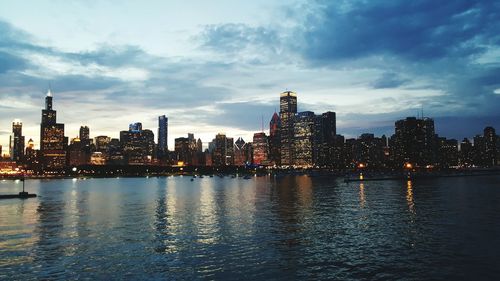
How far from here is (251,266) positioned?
2903 centimetres

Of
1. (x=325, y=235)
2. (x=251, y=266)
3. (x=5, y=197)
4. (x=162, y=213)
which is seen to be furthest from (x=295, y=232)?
(x=5, y=197)

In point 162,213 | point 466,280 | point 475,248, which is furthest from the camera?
point 162,213

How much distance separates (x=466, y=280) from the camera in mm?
25266

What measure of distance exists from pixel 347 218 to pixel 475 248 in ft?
71.1

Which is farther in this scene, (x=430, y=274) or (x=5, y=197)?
(x=5, y=197)

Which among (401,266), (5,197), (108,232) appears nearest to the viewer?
(401,266)

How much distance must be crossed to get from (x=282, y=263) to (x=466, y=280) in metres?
12.0

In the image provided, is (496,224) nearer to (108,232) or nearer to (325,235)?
(325,235)

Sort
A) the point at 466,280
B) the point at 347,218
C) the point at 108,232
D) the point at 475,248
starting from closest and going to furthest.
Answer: the point at 466,280 → the point at 475,248 → the point at 108,232 → the point at 347,218

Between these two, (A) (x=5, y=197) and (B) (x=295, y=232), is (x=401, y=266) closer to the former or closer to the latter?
(B) (x=295, y=232)

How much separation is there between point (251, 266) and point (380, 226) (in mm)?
24074

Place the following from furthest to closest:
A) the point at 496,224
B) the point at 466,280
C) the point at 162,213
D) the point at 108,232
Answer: the point at 162,213 → the point at 496,224 → the point at 108,232 → the point at 466,280

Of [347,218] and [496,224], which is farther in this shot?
[347,218]

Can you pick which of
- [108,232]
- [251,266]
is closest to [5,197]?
[108,232]
